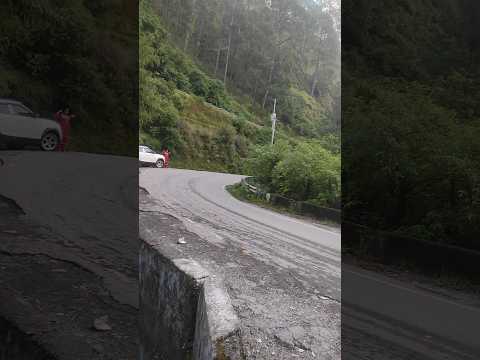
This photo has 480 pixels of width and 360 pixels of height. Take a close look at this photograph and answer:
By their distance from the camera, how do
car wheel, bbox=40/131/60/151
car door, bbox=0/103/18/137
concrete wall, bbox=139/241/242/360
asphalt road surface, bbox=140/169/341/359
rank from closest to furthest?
car door, bbox=0/103/18/137 < car wheel, bbox=40/131/60/151 < concrete wall, bbox=139/241/242/360 < asphalt road surface, bbox=140/169/341/359

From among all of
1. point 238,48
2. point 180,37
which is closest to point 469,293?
point 238,48

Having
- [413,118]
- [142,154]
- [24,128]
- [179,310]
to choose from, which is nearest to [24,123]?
[24,128]

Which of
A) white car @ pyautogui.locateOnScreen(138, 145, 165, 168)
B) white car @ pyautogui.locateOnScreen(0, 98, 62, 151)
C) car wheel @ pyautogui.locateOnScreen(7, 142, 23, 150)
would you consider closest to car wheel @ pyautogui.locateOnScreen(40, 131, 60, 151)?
white car @ pyautogui.locateOnScreen(0, 98, 62, 151)

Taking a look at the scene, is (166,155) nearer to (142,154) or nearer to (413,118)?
(142,154)

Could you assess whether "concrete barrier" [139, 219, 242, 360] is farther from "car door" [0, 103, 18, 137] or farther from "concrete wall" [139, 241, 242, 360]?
"car door" [0, 103, 18, 137]

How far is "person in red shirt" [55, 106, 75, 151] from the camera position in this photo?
2.02 meters

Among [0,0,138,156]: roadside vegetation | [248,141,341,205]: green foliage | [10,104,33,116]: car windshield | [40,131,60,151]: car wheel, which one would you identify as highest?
[0,0,138,156]: roadside vegetation

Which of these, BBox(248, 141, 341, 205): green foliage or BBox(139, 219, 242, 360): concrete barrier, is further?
BBox(248, 141, 341, 205): green foliage

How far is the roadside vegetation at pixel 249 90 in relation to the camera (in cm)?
240

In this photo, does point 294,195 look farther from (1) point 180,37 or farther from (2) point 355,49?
(1) point 180,37

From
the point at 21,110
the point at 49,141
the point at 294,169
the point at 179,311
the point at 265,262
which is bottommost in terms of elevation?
the point at 179,311

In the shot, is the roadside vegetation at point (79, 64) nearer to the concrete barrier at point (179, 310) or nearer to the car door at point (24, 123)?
the car door at point (24, 123)

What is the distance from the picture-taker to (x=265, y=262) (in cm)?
239

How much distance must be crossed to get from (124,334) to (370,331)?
4.12 ft
